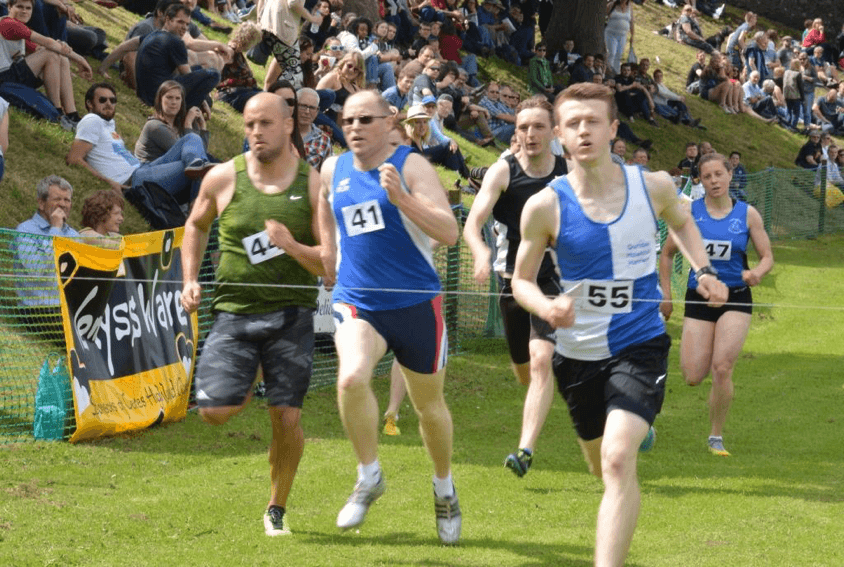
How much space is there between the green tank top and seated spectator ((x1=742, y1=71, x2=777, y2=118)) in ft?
94.9

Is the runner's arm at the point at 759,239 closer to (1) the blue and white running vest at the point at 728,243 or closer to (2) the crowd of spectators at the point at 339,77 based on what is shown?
(1) the blue and white running vest at the point at 728,243

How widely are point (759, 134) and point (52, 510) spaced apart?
27.9 meters

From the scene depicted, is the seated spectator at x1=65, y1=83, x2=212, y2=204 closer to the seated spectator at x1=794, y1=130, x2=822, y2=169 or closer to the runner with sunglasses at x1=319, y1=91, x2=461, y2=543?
the runner with sunglasses at x1=319, y1=91, x2=461, y2=543

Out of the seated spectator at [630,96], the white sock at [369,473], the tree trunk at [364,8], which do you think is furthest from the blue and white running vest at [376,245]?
the seated spectator at [630,96]

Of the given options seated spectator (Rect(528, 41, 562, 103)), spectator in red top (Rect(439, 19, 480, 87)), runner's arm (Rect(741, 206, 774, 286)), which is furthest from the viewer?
seated spectator (Rect(528, 41, 562, 103))

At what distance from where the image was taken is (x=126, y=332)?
9.00 metres

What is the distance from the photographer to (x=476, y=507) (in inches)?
292


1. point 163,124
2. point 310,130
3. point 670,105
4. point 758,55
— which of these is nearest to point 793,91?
point 758,55

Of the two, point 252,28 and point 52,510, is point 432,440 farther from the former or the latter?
point 252,28

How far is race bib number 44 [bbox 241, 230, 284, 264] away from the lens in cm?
645

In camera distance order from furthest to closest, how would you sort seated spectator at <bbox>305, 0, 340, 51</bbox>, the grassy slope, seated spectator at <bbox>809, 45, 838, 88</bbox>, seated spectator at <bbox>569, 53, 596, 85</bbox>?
seated spectator at <bbox>809, 45, 838, 88</bbox>, seated spectator at <bbox>569, 53, 596, 85</bbox>, seated spectator at <bbox>305, 0, 340, 51</bbox>, the grassy slope

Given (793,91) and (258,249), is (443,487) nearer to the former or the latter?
(258,249)

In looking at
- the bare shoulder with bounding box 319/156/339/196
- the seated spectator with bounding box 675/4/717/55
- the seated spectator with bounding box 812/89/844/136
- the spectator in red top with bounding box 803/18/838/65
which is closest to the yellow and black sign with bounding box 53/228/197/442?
the bare shoulder with bounding box 319/156/339/196

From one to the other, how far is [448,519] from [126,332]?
3493 mm
